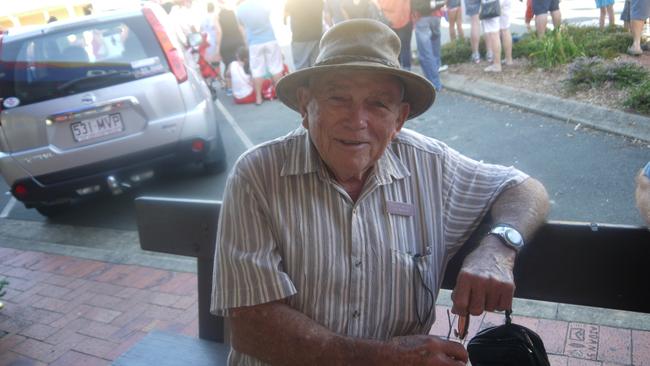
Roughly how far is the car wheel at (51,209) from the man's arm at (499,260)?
5.21m

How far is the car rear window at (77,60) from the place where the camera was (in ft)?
16.1

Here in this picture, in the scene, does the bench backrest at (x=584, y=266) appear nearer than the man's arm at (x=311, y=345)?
No

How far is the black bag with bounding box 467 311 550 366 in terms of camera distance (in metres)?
1.49

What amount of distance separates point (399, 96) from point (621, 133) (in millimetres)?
4341

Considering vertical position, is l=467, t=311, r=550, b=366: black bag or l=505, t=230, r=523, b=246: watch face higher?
l=505, t=230, r=523, b=246: watch face

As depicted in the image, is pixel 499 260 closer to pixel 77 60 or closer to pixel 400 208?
pixel 400 208

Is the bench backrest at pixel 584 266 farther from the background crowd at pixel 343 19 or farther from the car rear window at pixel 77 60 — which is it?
the background crowd at pixel 343 19

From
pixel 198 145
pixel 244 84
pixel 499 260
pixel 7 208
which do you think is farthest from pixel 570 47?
pixel 7 208

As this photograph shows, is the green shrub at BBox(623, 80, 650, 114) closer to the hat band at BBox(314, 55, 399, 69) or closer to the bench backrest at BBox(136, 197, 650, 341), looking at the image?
the bench backrest at BBox(136, 197, 650, 341)

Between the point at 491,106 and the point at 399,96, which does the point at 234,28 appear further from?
the point at 399,96

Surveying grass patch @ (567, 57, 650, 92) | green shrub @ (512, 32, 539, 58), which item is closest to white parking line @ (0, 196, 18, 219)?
grass patch @ (567, 57, 650, 92)

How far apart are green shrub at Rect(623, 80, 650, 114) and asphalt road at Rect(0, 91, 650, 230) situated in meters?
0.47

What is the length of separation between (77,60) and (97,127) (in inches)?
25.4

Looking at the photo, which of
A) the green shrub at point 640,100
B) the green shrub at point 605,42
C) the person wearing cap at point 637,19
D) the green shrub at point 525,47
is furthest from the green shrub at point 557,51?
the green shrub at point 640,100
